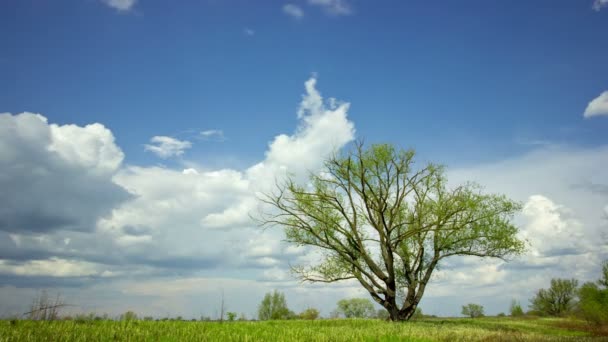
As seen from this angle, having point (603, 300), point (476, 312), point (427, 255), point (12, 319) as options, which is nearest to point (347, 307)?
point (476, 312)

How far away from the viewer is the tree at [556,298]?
85.8 metres

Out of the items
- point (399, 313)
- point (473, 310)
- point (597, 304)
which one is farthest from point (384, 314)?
point (473, 310)

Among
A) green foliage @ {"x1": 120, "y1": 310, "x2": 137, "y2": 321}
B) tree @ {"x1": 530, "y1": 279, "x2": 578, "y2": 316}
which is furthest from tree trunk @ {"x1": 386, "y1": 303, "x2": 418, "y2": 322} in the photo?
tree @ {"x1": 530, "y1": 279, "x2": 578, "y2": 316}

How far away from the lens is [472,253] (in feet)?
104

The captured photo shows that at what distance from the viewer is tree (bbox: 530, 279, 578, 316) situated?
8581 cm

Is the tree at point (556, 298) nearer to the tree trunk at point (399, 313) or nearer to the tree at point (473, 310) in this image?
the tree at point (473, 310)

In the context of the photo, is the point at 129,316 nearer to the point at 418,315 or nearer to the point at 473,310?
the point at 418,315

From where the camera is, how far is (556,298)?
3467 inches

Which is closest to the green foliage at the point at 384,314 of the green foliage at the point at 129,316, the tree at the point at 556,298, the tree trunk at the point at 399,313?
the tree trunk at the point at 399,313

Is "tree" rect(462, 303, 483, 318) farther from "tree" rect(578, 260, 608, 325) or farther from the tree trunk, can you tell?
the tree trunk

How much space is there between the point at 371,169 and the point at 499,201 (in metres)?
11.3

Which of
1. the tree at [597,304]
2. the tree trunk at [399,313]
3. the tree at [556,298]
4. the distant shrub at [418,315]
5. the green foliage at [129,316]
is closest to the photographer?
the green foliage at [129,316]

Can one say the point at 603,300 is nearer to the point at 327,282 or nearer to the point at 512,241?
the point at 512,241

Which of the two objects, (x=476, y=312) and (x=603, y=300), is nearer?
(x=603, y=300)
